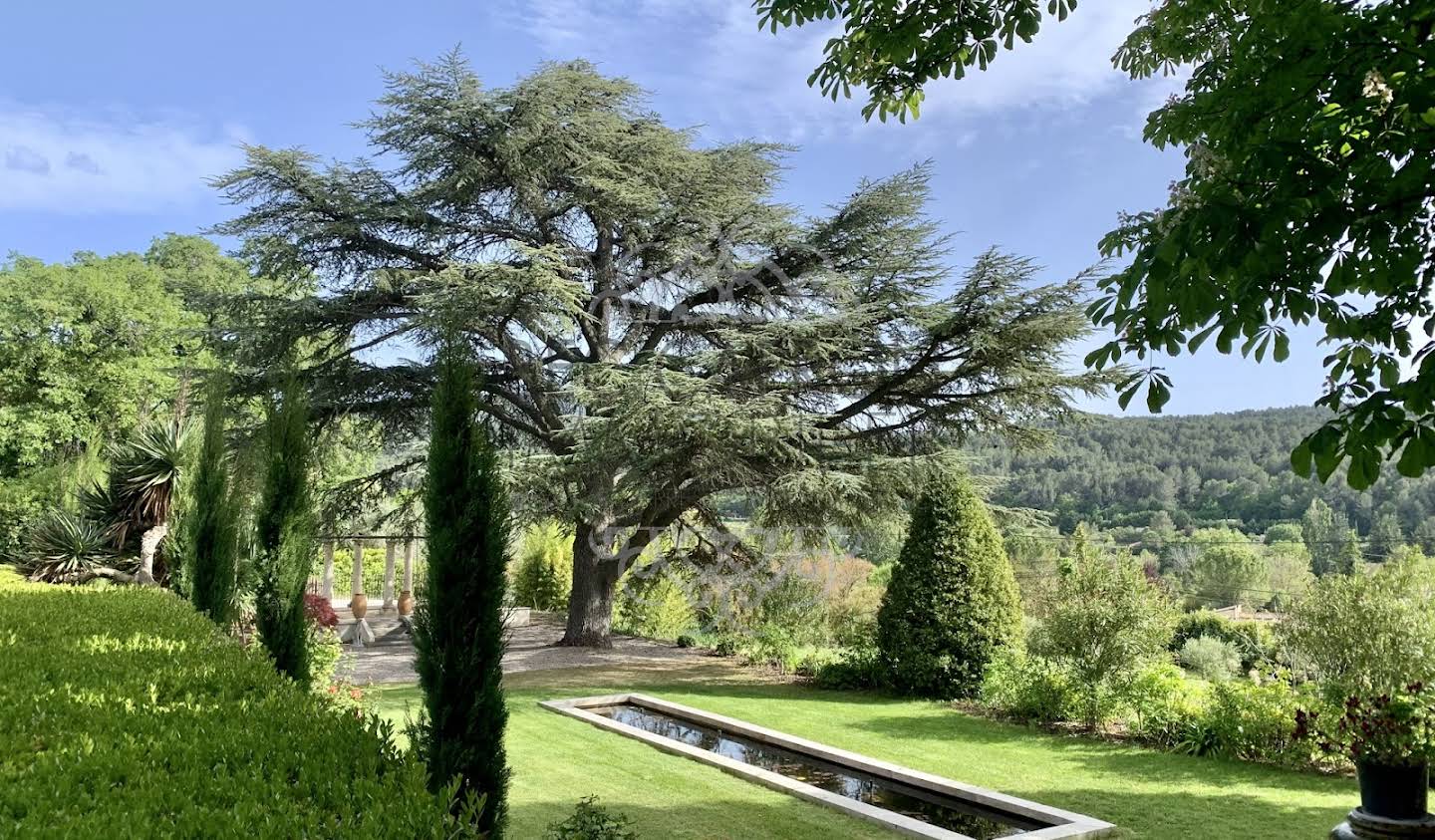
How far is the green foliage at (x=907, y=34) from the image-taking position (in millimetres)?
5723

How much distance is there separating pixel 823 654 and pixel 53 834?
12.7 m

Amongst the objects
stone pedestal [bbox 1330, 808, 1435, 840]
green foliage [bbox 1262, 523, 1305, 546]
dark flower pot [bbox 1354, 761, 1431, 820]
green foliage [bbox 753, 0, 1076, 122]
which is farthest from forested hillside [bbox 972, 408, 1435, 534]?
green foliage [bbox 753, 0, 1076, 122]

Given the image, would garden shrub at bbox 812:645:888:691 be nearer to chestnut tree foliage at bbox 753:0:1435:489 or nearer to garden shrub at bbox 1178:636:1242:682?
garden shrub at bbox 1178:636:1242:682

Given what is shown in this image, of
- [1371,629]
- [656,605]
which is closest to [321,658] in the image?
[1371,629]

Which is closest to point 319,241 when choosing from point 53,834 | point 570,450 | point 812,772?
point 570,450

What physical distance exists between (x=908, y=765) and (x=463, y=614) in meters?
4.52

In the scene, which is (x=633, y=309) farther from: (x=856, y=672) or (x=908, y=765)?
(x=908, y=765)

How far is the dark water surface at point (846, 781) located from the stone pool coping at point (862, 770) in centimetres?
5

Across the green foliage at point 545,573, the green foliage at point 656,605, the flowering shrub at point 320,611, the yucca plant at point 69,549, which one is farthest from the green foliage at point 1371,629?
the green foliage at point 545,573

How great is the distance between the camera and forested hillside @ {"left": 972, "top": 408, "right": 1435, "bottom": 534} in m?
32.5

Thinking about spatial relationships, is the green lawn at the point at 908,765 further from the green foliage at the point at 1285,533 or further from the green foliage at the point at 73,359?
the green foliage at the point at 1285,533

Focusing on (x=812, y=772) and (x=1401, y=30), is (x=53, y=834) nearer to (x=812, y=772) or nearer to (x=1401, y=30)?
(x=1401, y=30)

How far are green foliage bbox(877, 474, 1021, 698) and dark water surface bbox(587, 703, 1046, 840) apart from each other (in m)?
3.18

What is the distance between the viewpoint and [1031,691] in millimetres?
10102
